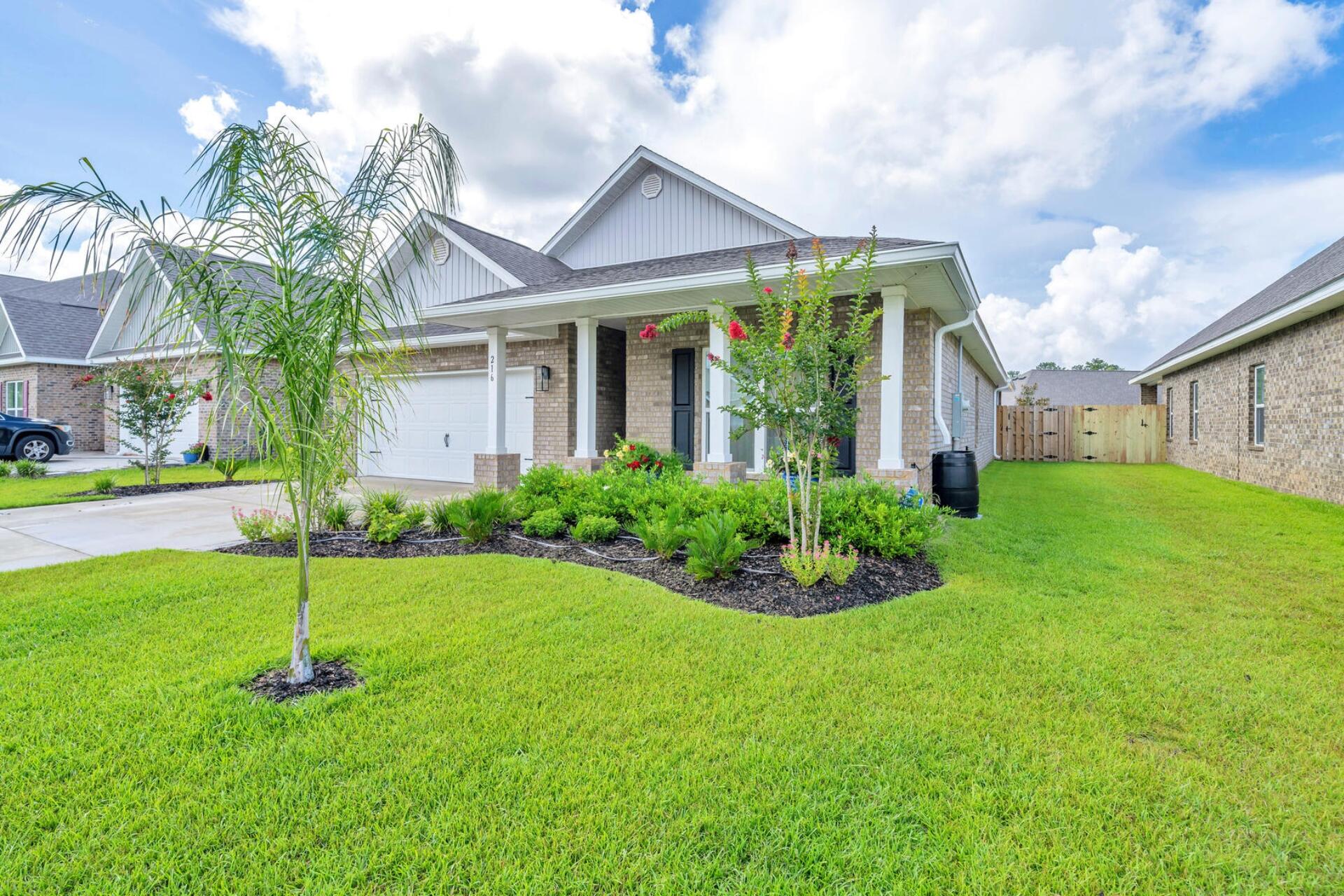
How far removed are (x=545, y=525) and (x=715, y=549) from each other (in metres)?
2.28

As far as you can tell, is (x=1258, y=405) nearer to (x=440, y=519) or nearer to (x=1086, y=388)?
(x=440, y=519)

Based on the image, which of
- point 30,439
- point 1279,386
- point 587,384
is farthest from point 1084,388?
point 30,439

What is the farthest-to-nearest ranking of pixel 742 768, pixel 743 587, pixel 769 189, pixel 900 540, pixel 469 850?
pixel 769 189 → pixel 900 540 → pixel 743 587 → pixel 742 768 → pixel 469 850

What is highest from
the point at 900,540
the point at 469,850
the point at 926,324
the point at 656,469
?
the point at 926,324

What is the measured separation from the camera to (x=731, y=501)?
586 cm

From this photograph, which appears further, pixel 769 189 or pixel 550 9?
pixel 769 189

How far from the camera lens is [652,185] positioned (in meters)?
11.1

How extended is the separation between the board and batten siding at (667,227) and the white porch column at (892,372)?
3.79 meters

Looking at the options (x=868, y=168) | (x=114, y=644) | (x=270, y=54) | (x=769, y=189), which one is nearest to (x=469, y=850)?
(x=114, y=644)

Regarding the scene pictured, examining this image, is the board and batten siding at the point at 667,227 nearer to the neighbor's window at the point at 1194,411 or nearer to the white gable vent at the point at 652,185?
the white gable vent at the point at 652,185

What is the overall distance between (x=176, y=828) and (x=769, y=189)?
14375 mm

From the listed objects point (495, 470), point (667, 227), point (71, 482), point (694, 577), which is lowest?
point (694, 577)

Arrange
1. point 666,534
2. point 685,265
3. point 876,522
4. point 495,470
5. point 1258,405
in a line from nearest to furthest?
1. point 666,534
2. point 876,522
3. point 685,265
4. point 495,470
5. point 1258,405

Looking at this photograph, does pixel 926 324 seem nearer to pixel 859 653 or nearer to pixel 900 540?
pixel 900 540
